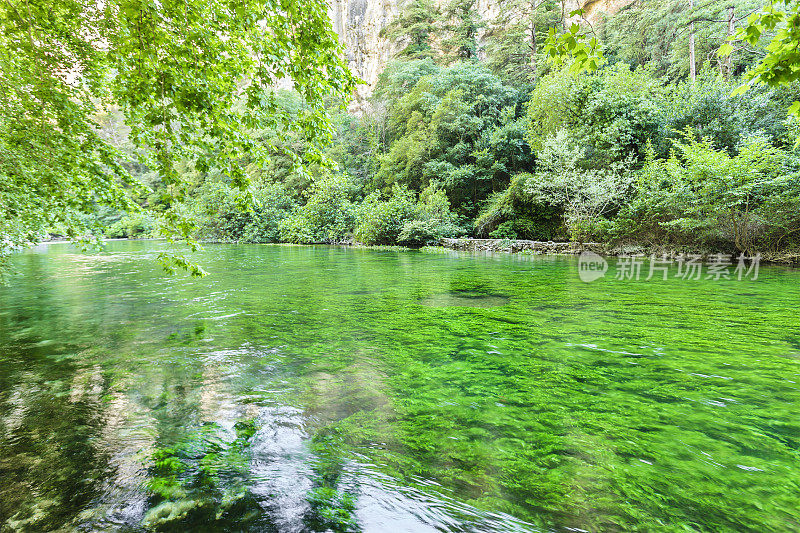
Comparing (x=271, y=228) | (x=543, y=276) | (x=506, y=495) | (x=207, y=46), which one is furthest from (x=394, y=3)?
(x=506, y=495)

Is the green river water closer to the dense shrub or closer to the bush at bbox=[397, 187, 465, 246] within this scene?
the bush at bbox=[397, 187, 465, 246]

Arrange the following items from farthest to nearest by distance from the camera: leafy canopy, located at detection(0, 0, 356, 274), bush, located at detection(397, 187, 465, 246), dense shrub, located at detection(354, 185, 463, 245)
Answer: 1. dense shrub, located at detection(354, 185, 463, 245)
2. bush, located at detection(397, 187, 465, 246)
3. leafy canopy, located at detection(0, 0, 356, 274)

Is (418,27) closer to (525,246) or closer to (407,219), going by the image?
(407,219)

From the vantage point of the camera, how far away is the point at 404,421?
282 centimetres

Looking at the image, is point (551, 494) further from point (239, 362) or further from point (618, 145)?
point (618, 145)

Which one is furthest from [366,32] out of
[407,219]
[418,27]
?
[407,219]

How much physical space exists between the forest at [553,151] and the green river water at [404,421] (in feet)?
6.62

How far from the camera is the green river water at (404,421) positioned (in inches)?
74.0

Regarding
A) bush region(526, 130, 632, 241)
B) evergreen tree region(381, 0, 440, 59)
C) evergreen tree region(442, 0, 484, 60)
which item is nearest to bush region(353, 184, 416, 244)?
bush region(526, 130, 632, 241)

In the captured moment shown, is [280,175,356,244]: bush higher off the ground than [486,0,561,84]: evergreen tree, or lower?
lower

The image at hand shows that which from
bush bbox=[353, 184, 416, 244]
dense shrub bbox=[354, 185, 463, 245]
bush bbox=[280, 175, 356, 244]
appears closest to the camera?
dense shrub bbox=[354, 185, 463, 245]

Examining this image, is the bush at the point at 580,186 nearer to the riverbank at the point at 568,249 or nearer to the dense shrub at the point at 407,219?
the riverbank at the point at 568,249

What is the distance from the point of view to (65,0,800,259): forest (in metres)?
12.8

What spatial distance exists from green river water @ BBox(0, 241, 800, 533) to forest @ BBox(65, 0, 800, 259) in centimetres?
202
